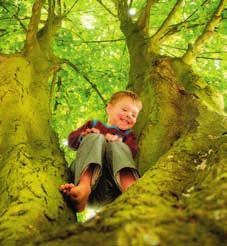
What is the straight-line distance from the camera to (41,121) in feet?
11.8

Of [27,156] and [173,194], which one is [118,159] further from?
[173,194]

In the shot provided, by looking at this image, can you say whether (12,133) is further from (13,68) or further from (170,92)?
(170,92)

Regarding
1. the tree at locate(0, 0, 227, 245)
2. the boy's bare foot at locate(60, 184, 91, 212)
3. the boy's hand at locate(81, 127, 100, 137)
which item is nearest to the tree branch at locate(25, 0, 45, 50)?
the tree at locate(0, 0, 227, 245)

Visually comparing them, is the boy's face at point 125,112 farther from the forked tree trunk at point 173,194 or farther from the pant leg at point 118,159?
the pant leg at point 118,159

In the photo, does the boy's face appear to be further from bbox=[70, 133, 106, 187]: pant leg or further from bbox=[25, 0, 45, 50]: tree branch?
bbox=[25, 0, 45, 50]: tree branch

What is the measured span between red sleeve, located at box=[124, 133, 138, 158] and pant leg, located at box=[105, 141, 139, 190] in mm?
400

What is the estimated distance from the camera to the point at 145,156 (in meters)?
3.34

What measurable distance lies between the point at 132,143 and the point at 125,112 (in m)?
0.38

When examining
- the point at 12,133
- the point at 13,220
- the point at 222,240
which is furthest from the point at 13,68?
the point at 222,240

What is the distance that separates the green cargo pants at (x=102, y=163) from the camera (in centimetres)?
275

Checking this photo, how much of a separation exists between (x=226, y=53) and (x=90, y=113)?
303 centimetres

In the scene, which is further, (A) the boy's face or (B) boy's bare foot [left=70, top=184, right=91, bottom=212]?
(A) the boy's face

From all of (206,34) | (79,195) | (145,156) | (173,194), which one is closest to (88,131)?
(145,156)

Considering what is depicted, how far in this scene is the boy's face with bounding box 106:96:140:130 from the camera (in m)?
3.69
